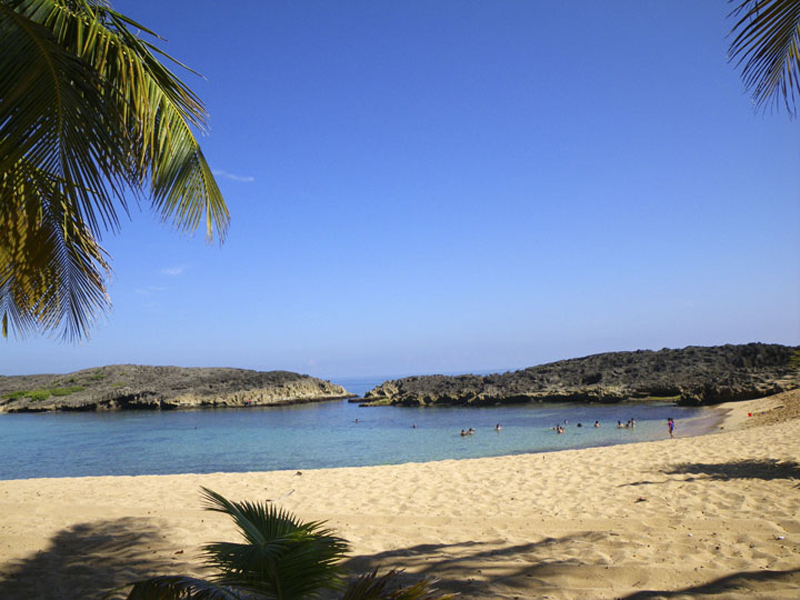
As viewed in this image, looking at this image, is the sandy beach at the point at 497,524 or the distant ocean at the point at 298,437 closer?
the sandy beach at the point at 497,524

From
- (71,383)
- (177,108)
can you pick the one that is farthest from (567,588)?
(71,383)

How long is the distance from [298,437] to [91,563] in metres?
23.9

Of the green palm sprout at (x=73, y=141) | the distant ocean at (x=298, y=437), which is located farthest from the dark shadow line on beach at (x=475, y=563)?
the distant ocean at (x=298, y=437)

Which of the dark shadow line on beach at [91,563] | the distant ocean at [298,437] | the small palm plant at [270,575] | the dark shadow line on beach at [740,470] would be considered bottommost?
the distant ocean at [298,437]

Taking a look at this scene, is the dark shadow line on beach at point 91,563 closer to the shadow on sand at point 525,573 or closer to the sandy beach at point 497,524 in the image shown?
the sandy beach at point 497,524

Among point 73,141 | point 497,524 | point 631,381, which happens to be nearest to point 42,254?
point 73,141

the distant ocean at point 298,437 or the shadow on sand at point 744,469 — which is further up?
the shadow on sand at point 744,469

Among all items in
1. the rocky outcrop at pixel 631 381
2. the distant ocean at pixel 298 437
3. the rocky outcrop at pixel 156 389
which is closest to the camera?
the distant ocean at pixel 298 437

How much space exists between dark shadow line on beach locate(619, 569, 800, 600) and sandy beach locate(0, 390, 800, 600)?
0.6 inches

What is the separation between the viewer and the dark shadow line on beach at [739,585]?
416 cm

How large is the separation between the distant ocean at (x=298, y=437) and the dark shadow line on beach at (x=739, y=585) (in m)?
15.3

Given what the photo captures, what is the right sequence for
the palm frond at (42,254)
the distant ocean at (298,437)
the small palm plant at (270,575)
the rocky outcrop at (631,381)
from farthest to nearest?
1. the rocky outcrop at (631,381)
2. the distant ocean at (298,437)
3. the palm frond at (42,254)
4. the small palm plant at (270,575)

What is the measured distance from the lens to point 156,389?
5700 centimetres

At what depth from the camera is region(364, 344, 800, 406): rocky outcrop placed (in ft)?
112
